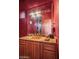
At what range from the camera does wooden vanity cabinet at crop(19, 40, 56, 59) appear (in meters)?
2.98

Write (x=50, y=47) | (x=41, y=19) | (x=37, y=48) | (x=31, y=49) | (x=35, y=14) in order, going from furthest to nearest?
(x=35, y=14) → (x=41, y=19) → (x=31, y=49) → (x=37, y=48) → (x=50, y=47)

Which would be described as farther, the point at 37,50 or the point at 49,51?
the point at 37,50

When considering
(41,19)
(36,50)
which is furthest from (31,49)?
(41,19)

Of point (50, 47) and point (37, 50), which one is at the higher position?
point (50, 47)

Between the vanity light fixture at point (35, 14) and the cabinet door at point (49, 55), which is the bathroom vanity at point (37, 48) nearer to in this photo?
the cabinet door at point (49, 55)

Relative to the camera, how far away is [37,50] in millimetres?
3322

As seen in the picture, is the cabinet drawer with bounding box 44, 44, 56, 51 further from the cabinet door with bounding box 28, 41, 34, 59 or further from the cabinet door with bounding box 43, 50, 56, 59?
the cabinet door with bounding box 28, 41, 34, 59

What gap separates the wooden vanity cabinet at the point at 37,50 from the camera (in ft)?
9.77

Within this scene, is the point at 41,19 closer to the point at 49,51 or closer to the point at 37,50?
the point at 37,50

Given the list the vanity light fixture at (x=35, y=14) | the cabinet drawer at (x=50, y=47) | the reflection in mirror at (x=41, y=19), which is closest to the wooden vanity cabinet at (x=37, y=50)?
the cabinet drawer at (x=50, y=47)

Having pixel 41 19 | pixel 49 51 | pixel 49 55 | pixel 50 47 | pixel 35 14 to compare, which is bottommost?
pixel 49 55
